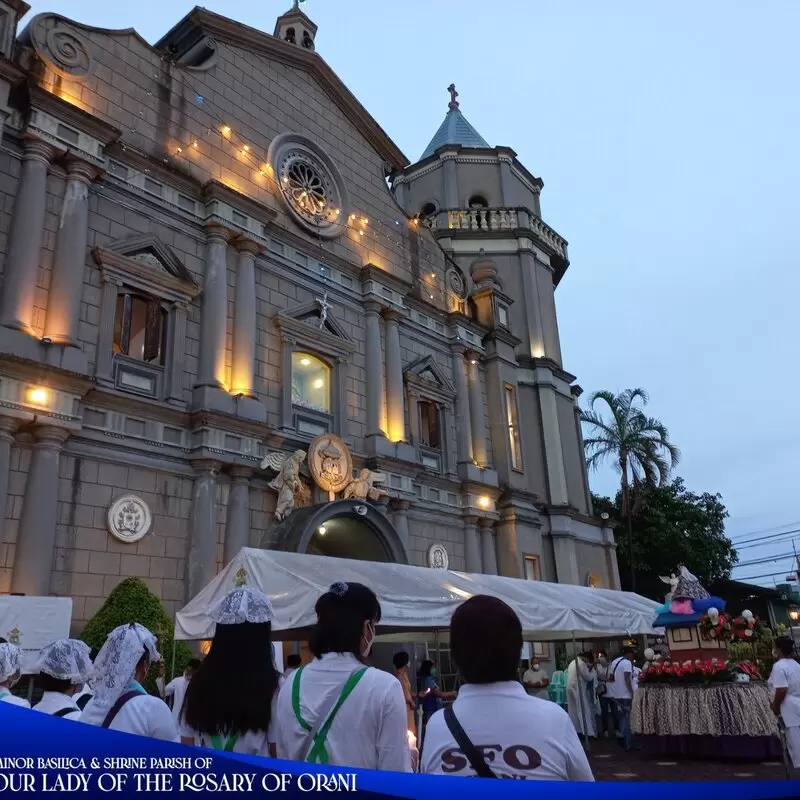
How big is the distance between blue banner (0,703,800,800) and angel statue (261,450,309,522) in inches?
532

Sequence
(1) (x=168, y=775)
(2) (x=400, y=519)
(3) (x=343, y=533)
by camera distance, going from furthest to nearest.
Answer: (2) (x=400, y=519), (3) (x=343, y=533), (1) (x=168, y=775)

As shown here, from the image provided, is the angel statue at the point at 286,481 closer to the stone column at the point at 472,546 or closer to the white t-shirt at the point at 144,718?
the stone column at the point at 472,546

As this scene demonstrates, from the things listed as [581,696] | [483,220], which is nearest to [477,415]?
[483,220]

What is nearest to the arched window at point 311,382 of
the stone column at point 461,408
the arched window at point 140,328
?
the arched window at point 140,328

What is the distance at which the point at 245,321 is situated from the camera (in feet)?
51.6

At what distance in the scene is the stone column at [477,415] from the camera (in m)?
21.7

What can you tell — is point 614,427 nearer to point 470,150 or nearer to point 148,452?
point 470,150

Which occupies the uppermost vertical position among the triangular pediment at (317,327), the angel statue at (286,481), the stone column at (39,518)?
the triangular pediment at (317,327)

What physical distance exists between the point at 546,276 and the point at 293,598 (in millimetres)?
21041

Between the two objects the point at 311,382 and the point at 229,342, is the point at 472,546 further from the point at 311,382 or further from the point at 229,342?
the point at 229,342

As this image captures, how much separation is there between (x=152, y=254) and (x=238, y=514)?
555 cm

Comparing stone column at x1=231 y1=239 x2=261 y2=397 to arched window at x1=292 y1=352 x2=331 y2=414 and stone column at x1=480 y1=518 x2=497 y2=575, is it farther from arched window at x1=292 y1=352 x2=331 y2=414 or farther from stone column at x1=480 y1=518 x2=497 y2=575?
stone column at x1=480 y1=518 x2=497 y2=575

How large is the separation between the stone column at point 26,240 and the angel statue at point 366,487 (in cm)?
731

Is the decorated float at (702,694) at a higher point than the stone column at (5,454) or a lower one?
lower
